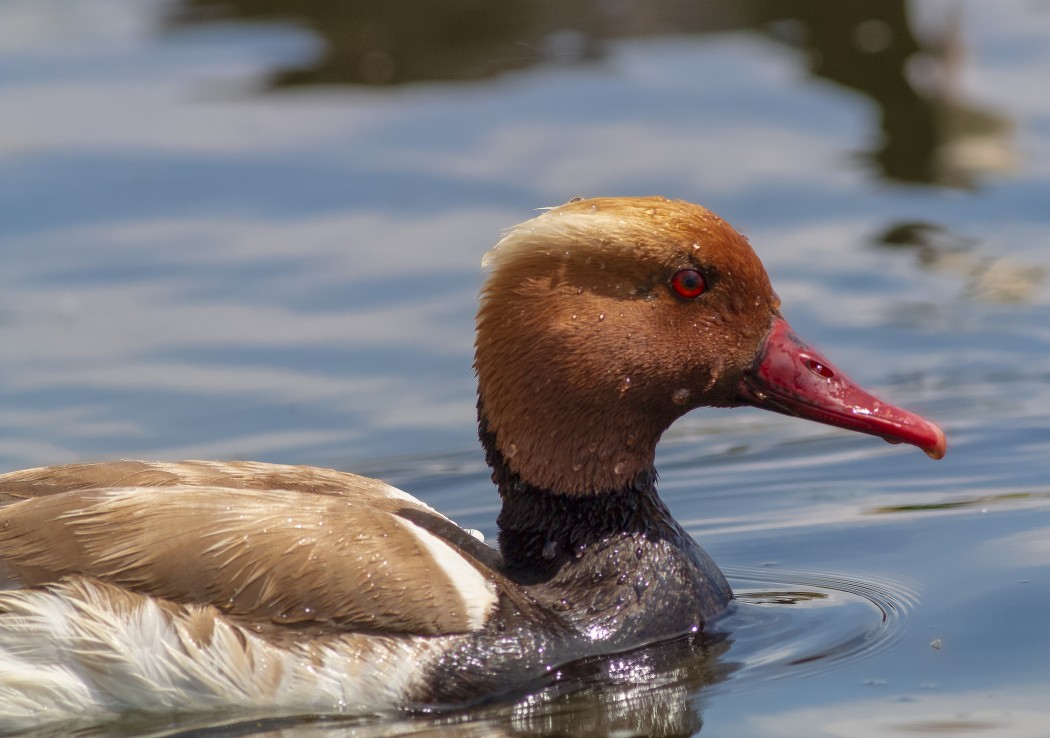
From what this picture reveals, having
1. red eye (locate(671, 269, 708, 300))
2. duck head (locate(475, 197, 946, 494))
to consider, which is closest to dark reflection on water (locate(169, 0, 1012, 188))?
duck head (locate(475, 197, 946, 494))

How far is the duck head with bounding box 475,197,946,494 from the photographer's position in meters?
6.48

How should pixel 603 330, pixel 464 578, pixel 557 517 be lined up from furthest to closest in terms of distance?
pixel 557 517, pixel 603 330, pixel 464 578

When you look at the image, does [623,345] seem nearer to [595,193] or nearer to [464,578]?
[464,578]

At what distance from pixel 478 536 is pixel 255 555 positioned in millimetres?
1169

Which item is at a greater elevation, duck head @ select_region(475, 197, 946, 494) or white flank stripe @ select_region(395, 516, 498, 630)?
duck head @ select_region(475, 197, 946, 494)

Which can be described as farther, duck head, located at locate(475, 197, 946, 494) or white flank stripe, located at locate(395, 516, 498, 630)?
duck head, located at locate(475, 197, 946, 494)

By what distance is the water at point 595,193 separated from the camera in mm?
6691

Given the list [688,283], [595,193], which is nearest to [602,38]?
[595,193]

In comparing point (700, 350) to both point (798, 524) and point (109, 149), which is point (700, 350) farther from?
point (109, 149)

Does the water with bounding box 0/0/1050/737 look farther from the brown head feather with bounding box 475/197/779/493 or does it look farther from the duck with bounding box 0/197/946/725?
the brown head feather with bounding box 475/197/779/493

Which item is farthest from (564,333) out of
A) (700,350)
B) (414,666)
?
(414,666)

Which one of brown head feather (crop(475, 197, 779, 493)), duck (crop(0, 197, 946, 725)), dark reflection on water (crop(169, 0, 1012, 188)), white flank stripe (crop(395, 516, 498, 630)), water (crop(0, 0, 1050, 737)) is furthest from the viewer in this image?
dark reflection on water (crop(169, 0, 1012, 188))

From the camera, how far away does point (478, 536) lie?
280 inches

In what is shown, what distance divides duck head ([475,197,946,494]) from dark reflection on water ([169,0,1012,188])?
27.1ft
